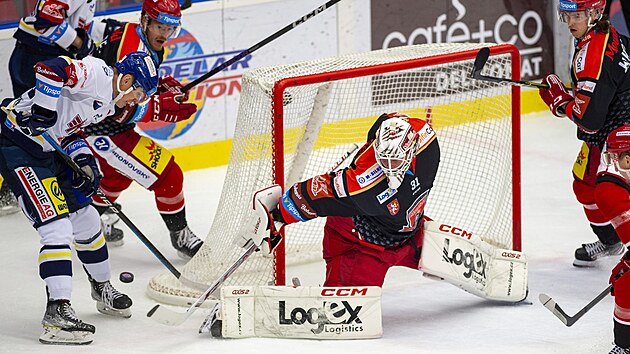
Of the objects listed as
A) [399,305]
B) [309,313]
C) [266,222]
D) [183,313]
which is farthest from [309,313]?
[399,305]

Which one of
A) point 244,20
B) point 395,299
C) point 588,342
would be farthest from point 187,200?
point 588,342

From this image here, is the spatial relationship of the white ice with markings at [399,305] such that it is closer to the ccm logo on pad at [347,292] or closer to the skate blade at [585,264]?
the skate blade at [585,264]

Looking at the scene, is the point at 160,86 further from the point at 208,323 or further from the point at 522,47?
the point at 522,47

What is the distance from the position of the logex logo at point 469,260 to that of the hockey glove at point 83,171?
4.02 feet

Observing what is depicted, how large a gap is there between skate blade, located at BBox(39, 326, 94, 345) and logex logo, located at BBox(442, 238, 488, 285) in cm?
125

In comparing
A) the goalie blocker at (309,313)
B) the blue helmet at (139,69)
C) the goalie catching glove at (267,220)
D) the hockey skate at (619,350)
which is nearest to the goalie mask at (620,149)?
the hockey skate at (619,350)

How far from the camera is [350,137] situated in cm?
535

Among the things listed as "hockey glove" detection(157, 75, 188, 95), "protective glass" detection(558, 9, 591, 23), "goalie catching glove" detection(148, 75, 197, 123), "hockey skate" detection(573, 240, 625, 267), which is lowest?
"hockey skate" detection(573, 240, 625, 267)

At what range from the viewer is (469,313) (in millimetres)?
4500

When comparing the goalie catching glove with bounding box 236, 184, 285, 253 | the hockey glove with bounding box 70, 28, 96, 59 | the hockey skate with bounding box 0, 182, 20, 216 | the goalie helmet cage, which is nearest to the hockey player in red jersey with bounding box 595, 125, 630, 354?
the goalie helmet cage

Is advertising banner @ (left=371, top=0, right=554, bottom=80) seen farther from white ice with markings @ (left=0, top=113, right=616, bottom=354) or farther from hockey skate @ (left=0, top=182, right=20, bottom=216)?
hockey skate @ (left=0, top=182, right=20, bottom=216)

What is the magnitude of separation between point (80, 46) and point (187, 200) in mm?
1221

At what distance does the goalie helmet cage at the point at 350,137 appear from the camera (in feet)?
14.9

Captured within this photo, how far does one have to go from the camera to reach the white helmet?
4.02 meters
